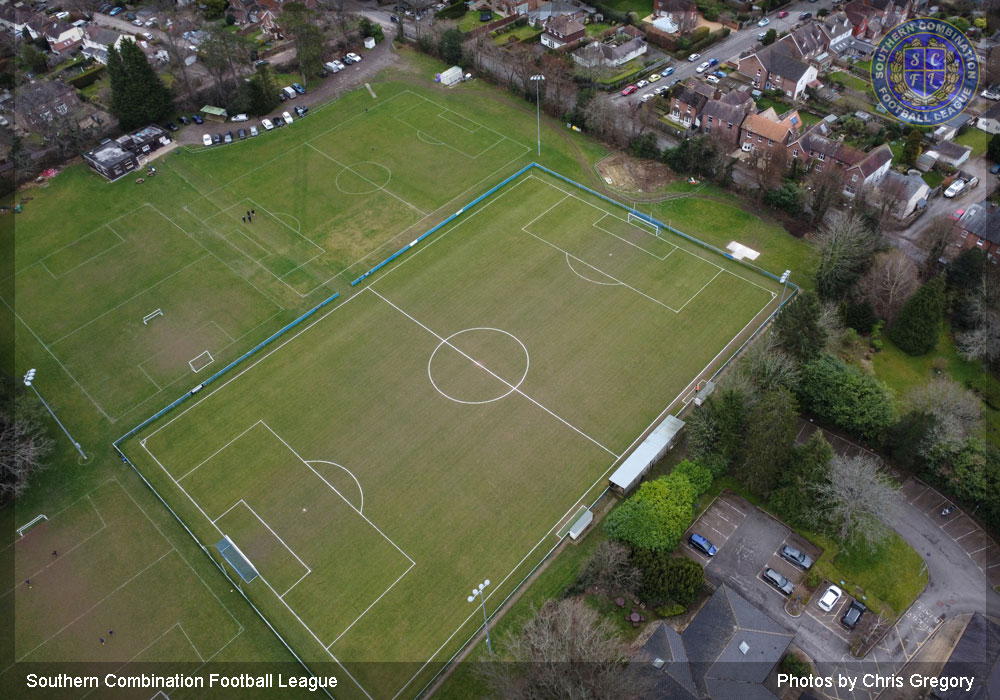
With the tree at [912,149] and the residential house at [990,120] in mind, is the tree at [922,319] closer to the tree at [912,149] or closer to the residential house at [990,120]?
the tree at [912,149]

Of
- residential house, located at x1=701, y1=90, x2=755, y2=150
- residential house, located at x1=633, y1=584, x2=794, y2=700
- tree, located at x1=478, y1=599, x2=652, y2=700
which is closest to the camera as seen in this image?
tree, located at x1=478, y1=599, x2=652, y2=700

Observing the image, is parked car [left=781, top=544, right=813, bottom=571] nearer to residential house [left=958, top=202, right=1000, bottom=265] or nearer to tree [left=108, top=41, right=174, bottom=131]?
residential house [left=958, top=202, right=1000, bottom=265]

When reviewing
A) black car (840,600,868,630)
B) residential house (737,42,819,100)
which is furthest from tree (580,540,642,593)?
residential house (737,42,819,100)

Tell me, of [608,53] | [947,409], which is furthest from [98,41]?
[947,409]

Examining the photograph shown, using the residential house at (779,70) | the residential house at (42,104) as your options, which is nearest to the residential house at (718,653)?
the residential house at (779,70)

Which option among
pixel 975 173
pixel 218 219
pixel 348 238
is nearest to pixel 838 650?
pixel 348 238

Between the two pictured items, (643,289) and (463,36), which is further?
(463,36)

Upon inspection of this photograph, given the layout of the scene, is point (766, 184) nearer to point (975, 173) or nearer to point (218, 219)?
point (975, 173)
